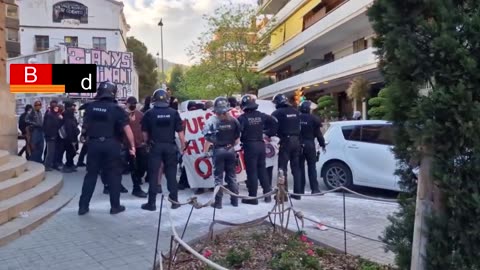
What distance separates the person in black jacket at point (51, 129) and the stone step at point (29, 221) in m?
3.30

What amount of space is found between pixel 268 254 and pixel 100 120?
A: 3.46 m

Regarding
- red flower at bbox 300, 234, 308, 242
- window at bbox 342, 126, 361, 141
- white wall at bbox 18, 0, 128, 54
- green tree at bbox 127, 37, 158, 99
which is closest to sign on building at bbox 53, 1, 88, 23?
white wall at bbox 18, 0, 128, 54

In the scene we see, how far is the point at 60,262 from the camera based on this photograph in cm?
485

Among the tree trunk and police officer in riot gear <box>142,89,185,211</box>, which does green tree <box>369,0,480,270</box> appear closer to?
the tree trunk

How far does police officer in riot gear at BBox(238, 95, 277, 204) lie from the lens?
7664 mm

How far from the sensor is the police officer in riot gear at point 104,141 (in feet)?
22.2

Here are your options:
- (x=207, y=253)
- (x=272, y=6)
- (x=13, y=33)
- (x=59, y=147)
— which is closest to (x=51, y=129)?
(x=59, y=147)

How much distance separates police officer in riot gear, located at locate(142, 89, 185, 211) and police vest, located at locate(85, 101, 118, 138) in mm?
600

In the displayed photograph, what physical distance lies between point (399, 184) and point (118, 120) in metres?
4.85

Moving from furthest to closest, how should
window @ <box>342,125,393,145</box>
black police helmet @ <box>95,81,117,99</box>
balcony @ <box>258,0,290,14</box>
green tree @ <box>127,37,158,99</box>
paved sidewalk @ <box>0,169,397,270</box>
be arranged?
green tree @ <box>127,37,158,99</box>
balcony @ <box>258,0,290,14</box>
window @ <box>342,125,393,145</box>
black police helmet @ <box>95,81,117,99</box>
paved sidewalk @ <box>0,169,397,270</box>

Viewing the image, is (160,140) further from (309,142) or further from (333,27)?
(333,27)

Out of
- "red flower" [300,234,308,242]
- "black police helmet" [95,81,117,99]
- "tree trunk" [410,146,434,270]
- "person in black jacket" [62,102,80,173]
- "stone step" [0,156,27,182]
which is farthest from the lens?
"person in black jacket" [62,102,80,173]

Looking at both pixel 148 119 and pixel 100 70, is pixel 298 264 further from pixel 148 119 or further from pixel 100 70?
pixel 100 70

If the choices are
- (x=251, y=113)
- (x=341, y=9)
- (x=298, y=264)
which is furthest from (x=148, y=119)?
(x=341, y=9)
